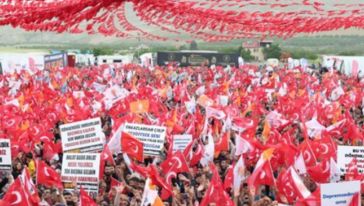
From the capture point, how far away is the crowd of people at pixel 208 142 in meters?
11.8

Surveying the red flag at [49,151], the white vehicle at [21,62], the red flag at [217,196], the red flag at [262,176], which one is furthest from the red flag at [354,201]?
the white vehicle at [21,62]

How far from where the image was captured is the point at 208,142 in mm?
15219

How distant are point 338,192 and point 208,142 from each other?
18.0 feet

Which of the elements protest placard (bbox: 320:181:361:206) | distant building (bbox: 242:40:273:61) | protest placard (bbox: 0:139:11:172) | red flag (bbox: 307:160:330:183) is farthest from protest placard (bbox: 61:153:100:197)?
distant building (bbox: 242:40:273:61)

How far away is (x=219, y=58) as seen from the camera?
48625 mm

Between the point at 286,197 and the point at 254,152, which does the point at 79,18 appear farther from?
the point at 286,197

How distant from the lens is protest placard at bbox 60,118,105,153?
1514cm

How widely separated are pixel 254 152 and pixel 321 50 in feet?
168

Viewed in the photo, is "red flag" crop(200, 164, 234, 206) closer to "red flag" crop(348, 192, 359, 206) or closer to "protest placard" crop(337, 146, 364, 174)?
"red flag" crop(348, 192, 359, 206)

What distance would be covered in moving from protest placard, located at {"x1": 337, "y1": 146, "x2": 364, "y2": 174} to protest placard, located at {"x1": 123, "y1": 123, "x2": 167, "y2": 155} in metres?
3.67

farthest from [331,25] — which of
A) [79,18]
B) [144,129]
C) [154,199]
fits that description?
[154,199]

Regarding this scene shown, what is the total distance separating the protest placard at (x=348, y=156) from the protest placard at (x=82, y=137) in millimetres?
4967

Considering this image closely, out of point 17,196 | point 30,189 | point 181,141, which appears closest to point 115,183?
point 30,189

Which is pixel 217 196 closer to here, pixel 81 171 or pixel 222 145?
pixel 81 171
